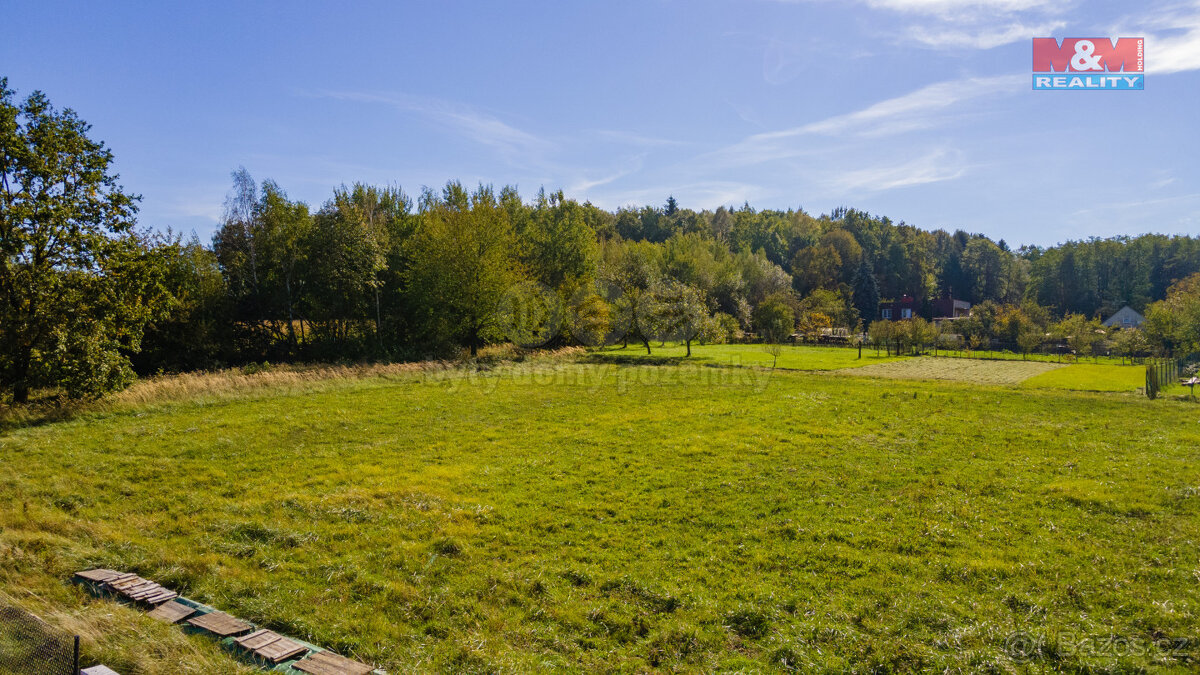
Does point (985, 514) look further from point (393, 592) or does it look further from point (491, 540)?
point (393, 592)

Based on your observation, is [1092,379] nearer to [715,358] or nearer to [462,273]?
[715,358]

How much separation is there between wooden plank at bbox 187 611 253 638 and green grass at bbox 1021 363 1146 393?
1656 inches

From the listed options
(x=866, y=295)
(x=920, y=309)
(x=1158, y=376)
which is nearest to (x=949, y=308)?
(x=920, y=309)

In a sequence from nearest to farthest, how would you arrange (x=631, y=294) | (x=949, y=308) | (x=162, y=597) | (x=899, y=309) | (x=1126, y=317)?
→ (x=162, y=597) < (x=631, y=294) < (x=1126, y=317) < (x=899, y=309) < (x=949, y=308)

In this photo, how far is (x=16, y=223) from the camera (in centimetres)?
1866

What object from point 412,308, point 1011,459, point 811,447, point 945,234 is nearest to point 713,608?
point 811,447

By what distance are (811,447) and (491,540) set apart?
10356 mm

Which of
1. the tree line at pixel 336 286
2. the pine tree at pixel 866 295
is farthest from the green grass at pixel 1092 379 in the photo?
the pine tree at pixel 866 295

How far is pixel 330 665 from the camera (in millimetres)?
5680

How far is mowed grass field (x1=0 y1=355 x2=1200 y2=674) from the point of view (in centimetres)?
646

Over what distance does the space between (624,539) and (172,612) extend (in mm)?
6323

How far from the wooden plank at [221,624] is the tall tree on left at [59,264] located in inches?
718

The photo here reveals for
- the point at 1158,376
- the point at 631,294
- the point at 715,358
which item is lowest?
the point at 1158,376

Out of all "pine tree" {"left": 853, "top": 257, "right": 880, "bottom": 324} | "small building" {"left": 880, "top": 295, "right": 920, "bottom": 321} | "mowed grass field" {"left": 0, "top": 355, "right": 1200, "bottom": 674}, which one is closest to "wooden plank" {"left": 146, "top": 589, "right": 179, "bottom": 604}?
"mowed grass field" {"left": 0, "top": 355, "right": 1200, "bottom": 674}
